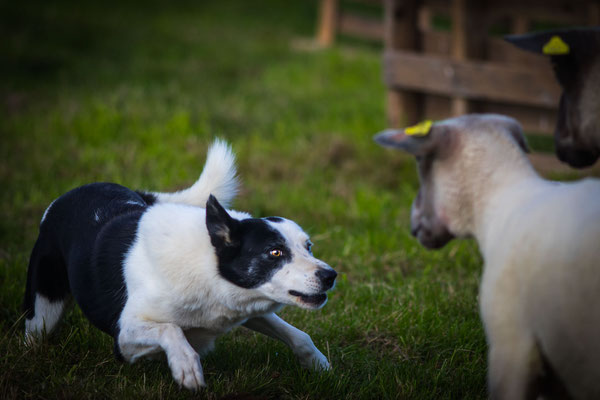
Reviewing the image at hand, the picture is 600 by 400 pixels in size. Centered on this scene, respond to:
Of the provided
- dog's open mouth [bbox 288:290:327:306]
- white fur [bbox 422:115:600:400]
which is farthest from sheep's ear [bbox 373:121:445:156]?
dog's open mouth [bbox 288:290:327:306]

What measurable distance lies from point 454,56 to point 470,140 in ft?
14.9

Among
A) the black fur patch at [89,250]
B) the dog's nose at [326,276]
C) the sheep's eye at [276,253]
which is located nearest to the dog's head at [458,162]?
the dog's nose at [326,276]

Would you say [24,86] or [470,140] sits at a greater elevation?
[470,140]

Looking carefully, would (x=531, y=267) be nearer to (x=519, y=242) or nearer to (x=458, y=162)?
(x=519, y=242)

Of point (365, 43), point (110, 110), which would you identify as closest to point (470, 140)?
point (110, 110)

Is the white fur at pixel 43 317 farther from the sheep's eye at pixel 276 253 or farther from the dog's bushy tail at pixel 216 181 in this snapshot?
the sheep's eye at pixel 276 253

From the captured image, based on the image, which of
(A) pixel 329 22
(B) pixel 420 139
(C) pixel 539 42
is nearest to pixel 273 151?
(C) pixel 539 42

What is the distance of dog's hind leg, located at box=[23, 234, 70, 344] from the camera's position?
134 inches

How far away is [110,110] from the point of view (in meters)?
7.65

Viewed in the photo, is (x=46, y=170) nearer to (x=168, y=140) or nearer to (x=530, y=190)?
(x=168, y=140)

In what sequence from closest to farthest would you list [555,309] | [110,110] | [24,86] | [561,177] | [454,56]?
[555,309] → [561,177] → [454,56] → [110,110] → [24,86]

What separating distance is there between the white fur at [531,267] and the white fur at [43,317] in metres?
2.03

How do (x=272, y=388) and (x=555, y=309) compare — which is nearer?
(x=555, y=309)

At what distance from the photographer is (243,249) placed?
292cm
